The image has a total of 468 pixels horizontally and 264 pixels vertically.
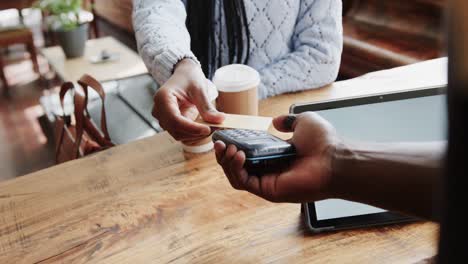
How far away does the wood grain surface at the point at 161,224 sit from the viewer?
687mm

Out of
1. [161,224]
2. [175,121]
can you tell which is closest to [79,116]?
[175,121]

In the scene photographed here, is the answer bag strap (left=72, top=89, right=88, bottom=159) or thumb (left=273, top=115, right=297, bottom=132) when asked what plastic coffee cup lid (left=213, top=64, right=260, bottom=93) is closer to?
thumb (left=273, top=115, right=297, bottom=132)

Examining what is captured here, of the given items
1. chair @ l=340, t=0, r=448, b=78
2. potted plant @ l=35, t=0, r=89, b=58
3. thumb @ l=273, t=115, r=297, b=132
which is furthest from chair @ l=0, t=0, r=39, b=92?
thumb @ l=273, t=115, r=297, b=132

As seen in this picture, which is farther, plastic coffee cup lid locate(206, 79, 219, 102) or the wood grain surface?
plastic coffee cup lid locate(206, 79, 219, 102)

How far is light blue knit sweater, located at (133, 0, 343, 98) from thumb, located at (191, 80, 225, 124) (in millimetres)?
237

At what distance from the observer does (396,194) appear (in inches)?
19.9

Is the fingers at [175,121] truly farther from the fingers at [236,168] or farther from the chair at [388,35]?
the chair at [388,35]

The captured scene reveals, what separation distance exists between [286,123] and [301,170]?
14 centimetres

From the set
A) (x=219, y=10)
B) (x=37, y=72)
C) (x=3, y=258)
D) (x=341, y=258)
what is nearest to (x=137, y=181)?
(x=3, y=258)

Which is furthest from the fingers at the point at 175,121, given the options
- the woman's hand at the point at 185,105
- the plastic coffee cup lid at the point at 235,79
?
the plastic coffee cup lid at the point at 235,79

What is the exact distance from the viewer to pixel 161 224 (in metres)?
0.75

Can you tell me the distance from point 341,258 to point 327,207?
95 millimetres

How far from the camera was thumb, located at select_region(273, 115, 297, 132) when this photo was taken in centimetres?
75

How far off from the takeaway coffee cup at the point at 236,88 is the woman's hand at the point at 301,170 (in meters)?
0.25
